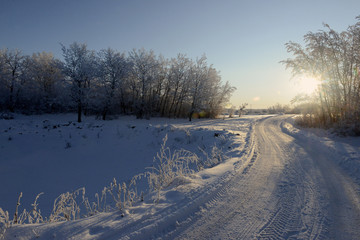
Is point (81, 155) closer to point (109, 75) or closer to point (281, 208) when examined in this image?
point (281, 208)

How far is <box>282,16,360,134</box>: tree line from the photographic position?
12664 mm

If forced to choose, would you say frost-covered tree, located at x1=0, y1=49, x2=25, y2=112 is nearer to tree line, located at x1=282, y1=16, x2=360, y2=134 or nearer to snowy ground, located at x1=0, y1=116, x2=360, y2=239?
snowy ground, located at x1=0, y1=116, x2=360, y2=239

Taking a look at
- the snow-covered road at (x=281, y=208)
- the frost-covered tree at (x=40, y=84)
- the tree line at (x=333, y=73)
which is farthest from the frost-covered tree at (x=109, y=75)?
the snow-covered road at (x=281, y=208)

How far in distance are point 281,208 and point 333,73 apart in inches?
644

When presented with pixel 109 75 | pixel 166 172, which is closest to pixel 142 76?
pixel 109 75

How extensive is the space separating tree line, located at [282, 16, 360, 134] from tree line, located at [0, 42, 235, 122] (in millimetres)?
18231

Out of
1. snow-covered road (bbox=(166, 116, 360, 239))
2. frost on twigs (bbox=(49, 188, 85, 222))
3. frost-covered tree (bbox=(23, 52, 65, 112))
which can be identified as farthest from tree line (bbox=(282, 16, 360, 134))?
frost-covered tree (bbox=(23, 52, 65, 112))

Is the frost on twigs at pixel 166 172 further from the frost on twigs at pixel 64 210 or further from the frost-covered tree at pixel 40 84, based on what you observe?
the frost-covered tree at pixel 40 84

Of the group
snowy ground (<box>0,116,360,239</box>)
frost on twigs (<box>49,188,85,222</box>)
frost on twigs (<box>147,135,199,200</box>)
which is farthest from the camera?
frost on twigs (<box>147,135,199,200</box>)

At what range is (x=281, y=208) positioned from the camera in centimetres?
314

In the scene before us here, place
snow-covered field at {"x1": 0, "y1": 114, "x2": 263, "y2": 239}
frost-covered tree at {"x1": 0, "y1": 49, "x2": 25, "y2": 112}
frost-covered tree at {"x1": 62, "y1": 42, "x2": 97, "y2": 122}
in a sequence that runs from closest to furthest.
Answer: snow-covered field at {"x1": 0, "y1": 114, "x2": 263, "y2": 239}, frost-covered tree at {"x1": 62, "y1": 42, "x2": 97, "y2": 122}, frost-covered tree at {"x1": 0, "y1": 49, "x2": 25, "y2": 112}

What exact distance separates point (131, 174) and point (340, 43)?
17.9 metres

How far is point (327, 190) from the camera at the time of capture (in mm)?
3975

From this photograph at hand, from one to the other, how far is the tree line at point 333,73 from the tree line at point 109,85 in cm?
1823
